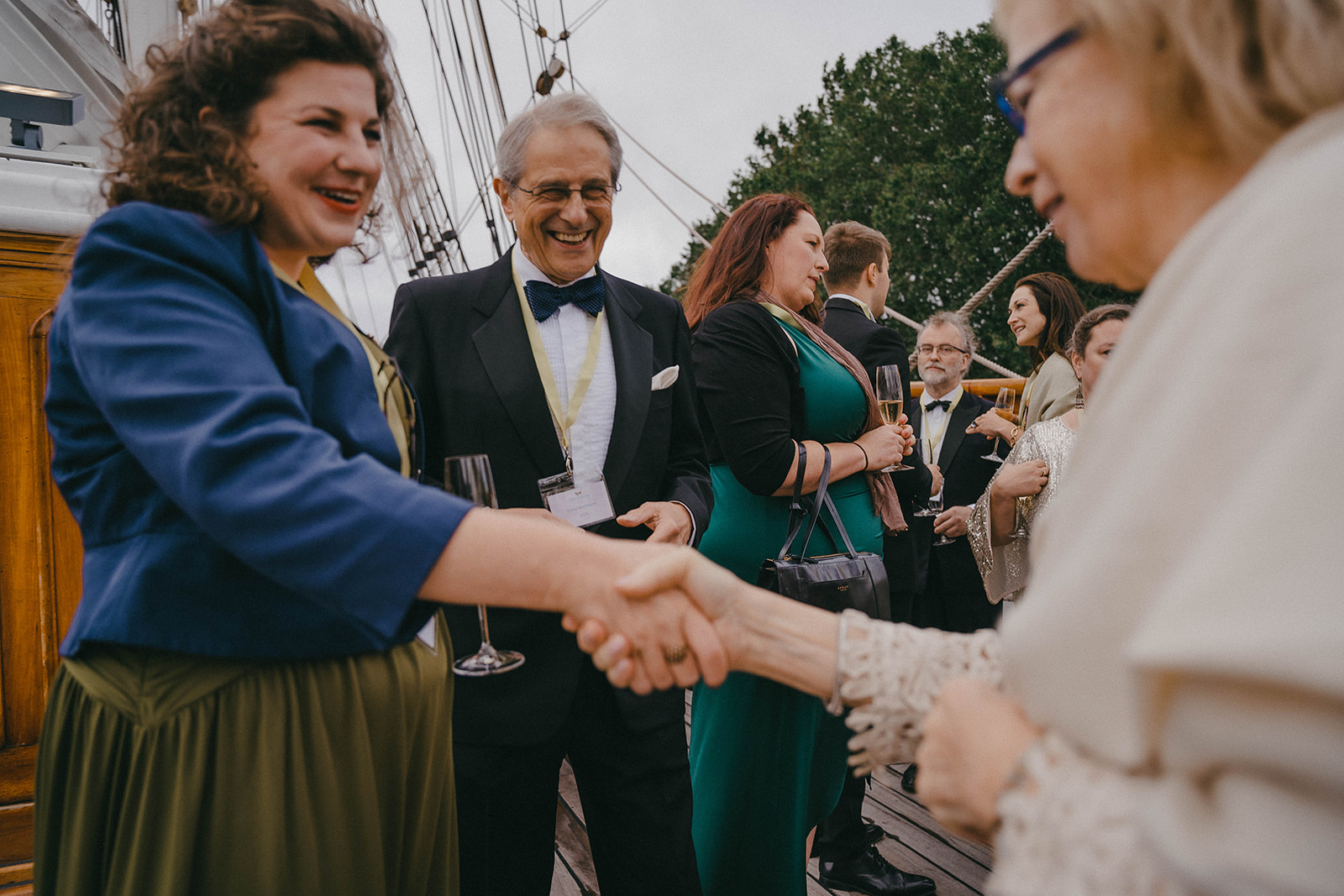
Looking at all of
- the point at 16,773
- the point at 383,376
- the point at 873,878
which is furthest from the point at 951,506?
the point at 16,773

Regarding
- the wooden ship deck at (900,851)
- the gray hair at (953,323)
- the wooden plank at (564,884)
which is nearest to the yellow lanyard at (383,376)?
the wooden ship deck at (900,851)

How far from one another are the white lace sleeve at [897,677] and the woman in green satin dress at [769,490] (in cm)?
118

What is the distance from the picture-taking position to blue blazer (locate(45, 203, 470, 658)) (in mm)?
895

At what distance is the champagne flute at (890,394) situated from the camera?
2508mm

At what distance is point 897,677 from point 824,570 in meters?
1.08

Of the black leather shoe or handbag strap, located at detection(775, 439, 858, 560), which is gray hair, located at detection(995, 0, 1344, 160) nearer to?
handbag strap, located at detection(775, 439, 858, 560)

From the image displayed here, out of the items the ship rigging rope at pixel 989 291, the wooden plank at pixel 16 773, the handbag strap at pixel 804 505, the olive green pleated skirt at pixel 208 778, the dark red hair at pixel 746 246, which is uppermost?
the ship rigging rope at pixel 989 291

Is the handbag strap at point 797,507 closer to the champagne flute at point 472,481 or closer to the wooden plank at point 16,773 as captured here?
the champagne flute at point 472,481

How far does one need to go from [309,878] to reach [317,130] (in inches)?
38.5

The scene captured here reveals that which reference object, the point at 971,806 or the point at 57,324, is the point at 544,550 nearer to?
the point at 971,806

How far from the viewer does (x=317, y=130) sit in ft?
3.73

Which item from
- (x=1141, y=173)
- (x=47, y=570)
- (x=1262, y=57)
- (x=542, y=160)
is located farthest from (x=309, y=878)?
(x=47, y=570)

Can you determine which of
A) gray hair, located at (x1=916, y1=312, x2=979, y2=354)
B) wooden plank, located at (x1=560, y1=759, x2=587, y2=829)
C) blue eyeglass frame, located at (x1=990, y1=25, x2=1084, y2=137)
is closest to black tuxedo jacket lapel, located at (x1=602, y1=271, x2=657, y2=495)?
blue eyeglass frame, located at (x1=990, y1=25, x2=1084, y2=137)

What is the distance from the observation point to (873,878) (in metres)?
2.68
